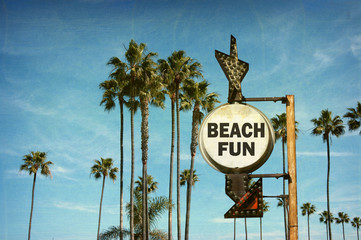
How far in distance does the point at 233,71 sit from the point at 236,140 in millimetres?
938

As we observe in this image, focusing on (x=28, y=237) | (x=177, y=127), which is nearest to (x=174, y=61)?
(x=177, y=127)

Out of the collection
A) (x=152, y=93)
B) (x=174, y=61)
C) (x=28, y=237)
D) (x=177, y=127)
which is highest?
(x=174, y=61)

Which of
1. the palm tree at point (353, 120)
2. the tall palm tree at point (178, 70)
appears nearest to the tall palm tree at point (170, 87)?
the tall palm tree at point (178, 70)

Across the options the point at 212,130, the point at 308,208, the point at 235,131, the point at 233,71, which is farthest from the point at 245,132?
the point at 308,208

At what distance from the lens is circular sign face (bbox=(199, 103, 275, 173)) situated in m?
4.73

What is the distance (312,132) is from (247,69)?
46.5 m

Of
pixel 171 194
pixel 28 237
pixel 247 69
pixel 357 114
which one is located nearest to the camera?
pixel 247 69

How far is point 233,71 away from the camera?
5082 millimetres

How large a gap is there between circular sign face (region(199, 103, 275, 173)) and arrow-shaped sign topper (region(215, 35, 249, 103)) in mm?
268

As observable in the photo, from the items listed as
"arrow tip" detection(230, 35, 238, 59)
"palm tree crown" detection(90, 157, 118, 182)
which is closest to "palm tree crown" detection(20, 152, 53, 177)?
"palm tree crown" detection(90, 157, 118, 182)

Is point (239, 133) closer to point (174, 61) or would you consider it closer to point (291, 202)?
point (291, 202)

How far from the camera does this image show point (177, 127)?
120ft

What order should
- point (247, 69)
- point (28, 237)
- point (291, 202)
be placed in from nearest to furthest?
point (247, 69) < point (291, 202) < point (28, 237)

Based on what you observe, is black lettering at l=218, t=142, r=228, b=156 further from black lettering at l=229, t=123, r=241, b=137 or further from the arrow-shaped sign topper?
the arrow-shaped sign topper
